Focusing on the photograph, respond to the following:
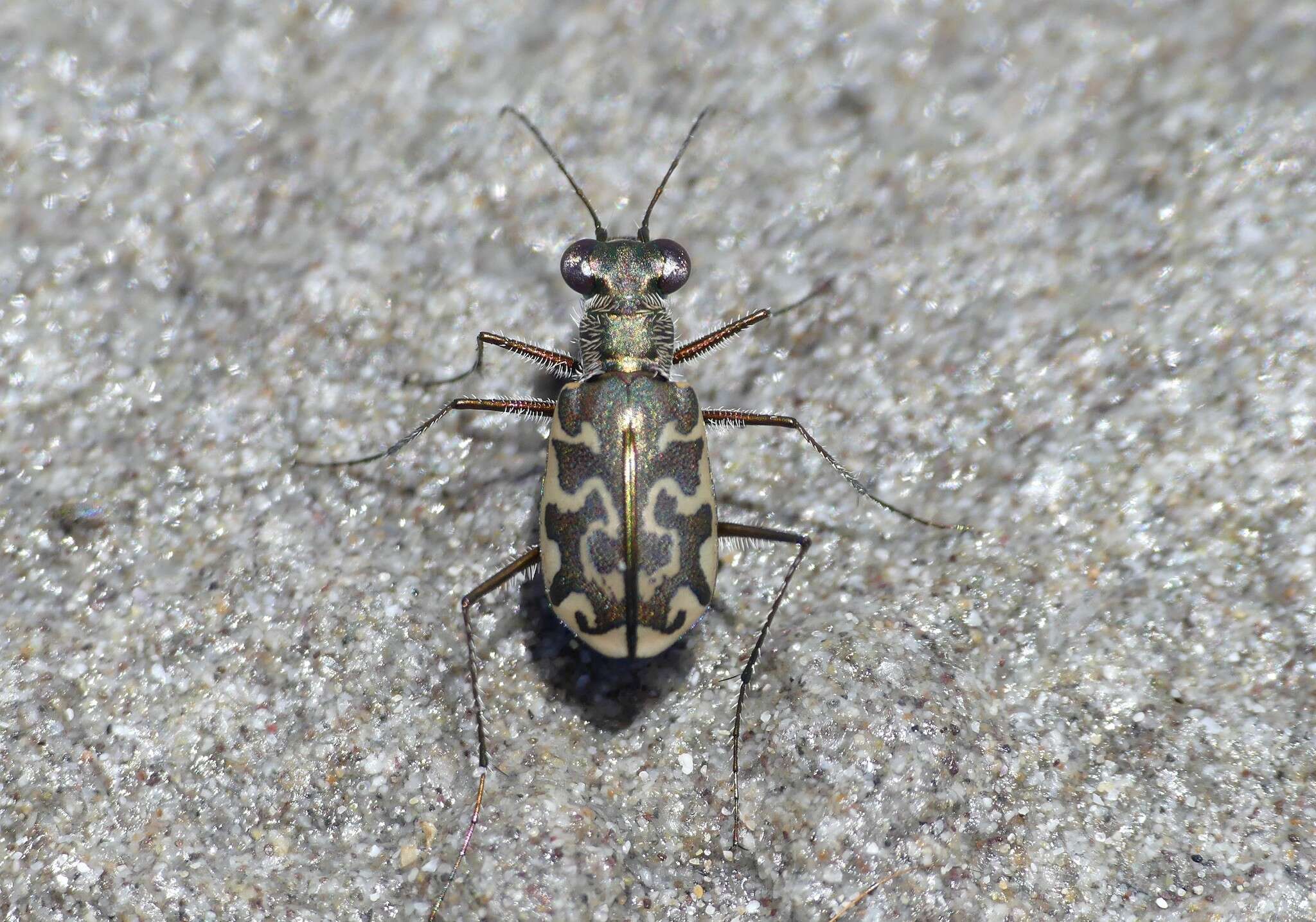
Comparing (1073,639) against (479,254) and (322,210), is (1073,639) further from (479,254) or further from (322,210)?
→ (322,210)

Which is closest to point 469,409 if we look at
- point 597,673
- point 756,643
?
point 597,673

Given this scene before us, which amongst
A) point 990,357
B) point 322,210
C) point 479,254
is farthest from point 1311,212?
point 322,210

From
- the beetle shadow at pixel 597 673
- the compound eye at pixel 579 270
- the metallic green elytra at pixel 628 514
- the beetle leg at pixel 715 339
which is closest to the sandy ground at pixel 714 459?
the beetle shadow at pixel 597 673

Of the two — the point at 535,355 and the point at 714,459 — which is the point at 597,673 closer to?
the point at 714,459

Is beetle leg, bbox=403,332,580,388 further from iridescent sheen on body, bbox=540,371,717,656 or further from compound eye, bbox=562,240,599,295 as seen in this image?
iridescent sheen on body, bbox=540,371,717,656

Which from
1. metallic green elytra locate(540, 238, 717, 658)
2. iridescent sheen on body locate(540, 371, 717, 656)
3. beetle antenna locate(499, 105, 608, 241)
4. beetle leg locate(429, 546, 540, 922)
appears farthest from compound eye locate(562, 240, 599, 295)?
beetle leg locate(429, 546, 540, 922)

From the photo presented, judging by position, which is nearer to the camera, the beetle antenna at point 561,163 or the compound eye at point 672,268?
the compound eye at point 672,268

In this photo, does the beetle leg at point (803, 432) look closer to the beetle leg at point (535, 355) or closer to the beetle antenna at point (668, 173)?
the beetle leg at point (535, 355)
